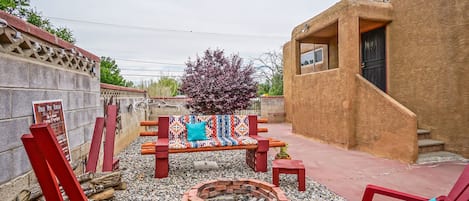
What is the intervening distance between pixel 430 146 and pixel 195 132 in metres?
4.58

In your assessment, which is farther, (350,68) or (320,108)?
(320,108)

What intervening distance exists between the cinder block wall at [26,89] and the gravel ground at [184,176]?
2.95 feet

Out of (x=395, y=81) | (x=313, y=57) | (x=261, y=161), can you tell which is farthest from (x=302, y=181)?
(x=313, y=57)

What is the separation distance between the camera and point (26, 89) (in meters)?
2.07

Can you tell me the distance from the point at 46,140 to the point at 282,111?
37.8 ft

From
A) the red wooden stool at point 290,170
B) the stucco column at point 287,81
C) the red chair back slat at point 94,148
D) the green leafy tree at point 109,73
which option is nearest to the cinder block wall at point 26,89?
the red chair back slat at point 94,148

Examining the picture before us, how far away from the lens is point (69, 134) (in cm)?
292

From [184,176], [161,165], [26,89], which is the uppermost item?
[26,89]

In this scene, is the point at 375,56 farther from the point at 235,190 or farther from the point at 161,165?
the point at 161,165

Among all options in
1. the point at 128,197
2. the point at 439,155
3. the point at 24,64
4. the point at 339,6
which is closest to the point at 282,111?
the point at 339,6

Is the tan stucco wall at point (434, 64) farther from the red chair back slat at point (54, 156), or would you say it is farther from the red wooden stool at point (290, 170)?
the red chair back slat at point (54, 156)

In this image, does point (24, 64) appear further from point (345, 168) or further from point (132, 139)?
point (132, 139)

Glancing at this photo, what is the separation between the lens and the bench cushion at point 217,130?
13.9 feet

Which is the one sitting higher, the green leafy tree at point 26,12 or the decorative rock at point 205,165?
the green leafy tree at point 26,12
